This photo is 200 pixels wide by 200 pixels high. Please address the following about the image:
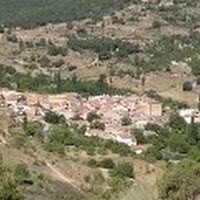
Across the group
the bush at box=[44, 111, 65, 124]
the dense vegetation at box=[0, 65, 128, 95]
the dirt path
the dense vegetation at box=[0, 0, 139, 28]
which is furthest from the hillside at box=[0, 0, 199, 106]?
the dirt path

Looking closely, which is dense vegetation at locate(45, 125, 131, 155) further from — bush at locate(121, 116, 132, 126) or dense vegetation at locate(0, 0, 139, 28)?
dense vegetation at locate(0, 0, 139, 28)

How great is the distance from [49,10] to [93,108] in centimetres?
7158

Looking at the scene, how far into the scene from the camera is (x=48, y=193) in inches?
1273

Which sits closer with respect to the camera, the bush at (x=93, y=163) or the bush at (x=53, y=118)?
the bush at (x=93, y=163)

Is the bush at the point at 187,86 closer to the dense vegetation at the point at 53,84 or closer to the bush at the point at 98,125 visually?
the dense vegetation at the point at 53,84

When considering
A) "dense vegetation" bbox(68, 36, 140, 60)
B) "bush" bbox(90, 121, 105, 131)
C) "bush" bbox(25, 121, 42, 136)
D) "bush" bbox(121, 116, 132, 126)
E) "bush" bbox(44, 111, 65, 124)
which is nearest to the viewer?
"bush" bbox(25, 121, 42, 136)

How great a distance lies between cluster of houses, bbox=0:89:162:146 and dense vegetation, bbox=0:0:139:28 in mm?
54194

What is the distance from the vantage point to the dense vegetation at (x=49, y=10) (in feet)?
443

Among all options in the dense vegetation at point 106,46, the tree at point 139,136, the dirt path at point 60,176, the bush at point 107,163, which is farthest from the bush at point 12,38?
the dirt path at point 60,176

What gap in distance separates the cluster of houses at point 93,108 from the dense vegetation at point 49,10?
5419 centimetres

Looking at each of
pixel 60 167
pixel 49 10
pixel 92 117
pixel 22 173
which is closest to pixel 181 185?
pixel 22 173

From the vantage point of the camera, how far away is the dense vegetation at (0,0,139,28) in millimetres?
135000

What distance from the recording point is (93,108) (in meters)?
75.1

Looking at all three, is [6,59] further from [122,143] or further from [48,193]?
[48,193]
